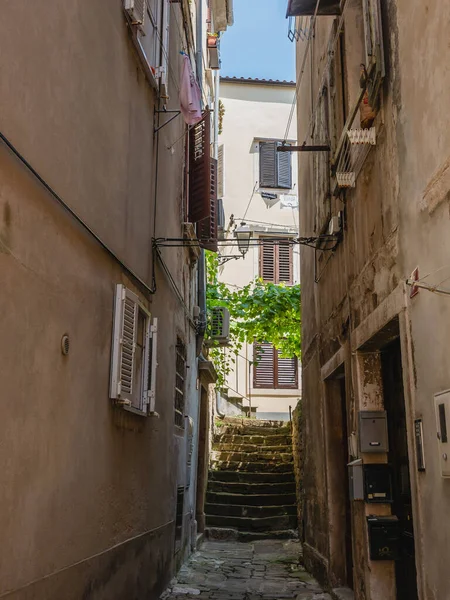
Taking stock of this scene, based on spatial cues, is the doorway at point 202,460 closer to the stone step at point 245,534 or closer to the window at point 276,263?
the stone step at point 245,534

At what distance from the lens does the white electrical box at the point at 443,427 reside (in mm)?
3586

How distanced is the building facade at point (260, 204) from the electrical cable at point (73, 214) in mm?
12980

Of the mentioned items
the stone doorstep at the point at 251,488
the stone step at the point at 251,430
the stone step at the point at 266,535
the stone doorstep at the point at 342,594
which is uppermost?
the stone step at the point at 251,430

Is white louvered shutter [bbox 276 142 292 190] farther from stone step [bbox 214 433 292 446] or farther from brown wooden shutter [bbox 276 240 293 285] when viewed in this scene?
stone step [bbox 214 433 292 446]

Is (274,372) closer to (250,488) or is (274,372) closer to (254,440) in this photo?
(254,440)

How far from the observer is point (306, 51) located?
32.8ft

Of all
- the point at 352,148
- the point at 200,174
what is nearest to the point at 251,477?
the point at 200,174

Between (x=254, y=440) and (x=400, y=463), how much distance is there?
35.0 feet

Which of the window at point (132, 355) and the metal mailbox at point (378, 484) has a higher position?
the window at point (132, 355)

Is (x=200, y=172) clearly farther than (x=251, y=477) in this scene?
No

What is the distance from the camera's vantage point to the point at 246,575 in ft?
30.1

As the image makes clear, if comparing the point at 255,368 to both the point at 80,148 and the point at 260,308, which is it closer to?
the point at 260,308

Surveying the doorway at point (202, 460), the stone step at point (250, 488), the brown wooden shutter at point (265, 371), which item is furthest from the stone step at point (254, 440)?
the brown wooden shutter at point (265, 371)

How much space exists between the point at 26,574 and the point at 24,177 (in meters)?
2.22
